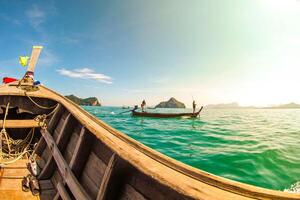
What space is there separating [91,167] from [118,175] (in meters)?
0.99

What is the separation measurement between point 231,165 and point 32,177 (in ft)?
23.1

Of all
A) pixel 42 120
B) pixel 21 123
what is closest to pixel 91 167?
pixel 21 123

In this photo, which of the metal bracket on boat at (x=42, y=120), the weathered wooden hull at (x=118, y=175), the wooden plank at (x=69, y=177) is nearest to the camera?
the weathered wooden hull at (x=118, y=175)

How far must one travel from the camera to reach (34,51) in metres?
8.70

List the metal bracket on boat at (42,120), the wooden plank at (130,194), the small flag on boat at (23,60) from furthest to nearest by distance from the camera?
1. the small flag on boat at (23,60)
2. the metal bracket on boat at (42,120)
3. the wooden plank at (130,194)

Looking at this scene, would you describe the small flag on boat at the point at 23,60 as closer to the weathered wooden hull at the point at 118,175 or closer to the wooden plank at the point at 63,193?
the weathered wooden hull at the point at 118,175

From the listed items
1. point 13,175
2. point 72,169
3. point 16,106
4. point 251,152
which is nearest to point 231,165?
point 251,152

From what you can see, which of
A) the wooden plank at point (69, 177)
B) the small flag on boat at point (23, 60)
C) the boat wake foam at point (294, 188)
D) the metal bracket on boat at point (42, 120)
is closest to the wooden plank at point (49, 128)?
the metal bracket on boat at point (42, 120)

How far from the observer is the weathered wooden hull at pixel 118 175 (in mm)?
1583

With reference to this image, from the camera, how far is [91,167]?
2.92 metres

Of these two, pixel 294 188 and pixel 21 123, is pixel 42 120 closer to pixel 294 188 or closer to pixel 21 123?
pixel 21 123

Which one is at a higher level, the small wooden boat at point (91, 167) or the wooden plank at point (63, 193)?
the small wooden boat at point (91, 167)

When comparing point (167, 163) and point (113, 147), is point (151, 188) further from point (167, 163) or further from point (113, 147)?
point (113, 147)

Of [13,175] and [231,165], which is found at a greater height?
[13,175]
